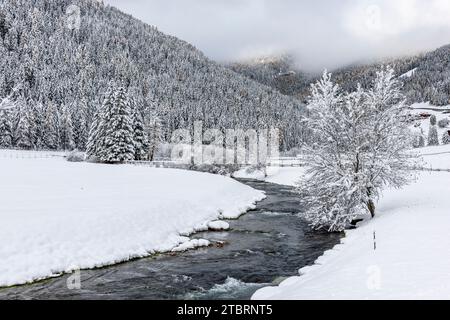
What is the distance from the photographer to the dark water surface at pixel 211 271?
1588 cm

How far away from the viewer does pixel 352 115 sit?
89.6 feet

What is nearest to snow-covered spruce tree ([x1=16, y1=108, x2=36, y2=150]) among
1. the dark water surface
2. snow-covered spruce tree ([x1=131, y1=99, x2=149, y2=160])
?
snow-covered spruce tree ([x1=131, y1=99, x2=149, y2=160])

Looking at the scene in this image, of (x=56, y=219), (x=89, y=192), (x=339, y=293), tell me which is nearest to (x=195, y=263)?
(x=56, y=219)

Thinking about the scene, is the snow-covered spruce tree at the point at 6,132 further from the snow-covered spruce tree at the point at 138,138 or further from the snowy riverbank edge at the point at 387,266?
the snowy riverbank edge at the point at 387,266

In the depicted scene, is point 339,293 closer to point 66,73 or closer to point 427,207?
point 427,207

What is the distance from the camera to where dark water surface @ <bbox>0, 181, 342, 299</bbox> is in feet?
52.1

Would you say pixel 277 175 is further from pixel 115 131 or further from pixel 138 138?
pixel 115 131

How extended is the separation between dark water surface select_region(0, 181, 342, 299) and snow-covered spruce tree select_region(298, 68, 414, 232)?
289 centimetres

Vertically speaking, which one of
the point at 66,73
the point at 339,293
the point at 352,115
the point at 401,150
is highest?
the point at 66,73

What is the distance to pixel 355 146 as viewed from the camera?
26969mm

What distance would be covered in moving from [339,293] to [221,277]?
7.46m

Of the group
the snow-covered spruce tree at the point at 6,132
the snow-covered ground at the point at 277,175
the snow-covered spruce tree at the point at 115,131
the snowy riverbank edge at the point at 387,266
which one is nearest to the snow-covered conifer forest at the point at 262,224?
the snowy riverbank edge at the point at 387,266

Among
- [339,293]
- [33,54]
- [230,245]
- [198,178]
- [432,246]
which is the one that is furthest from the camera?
[33,54]

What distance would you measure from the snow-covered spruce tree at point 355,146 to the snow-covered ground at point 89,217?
8546 millimetres
